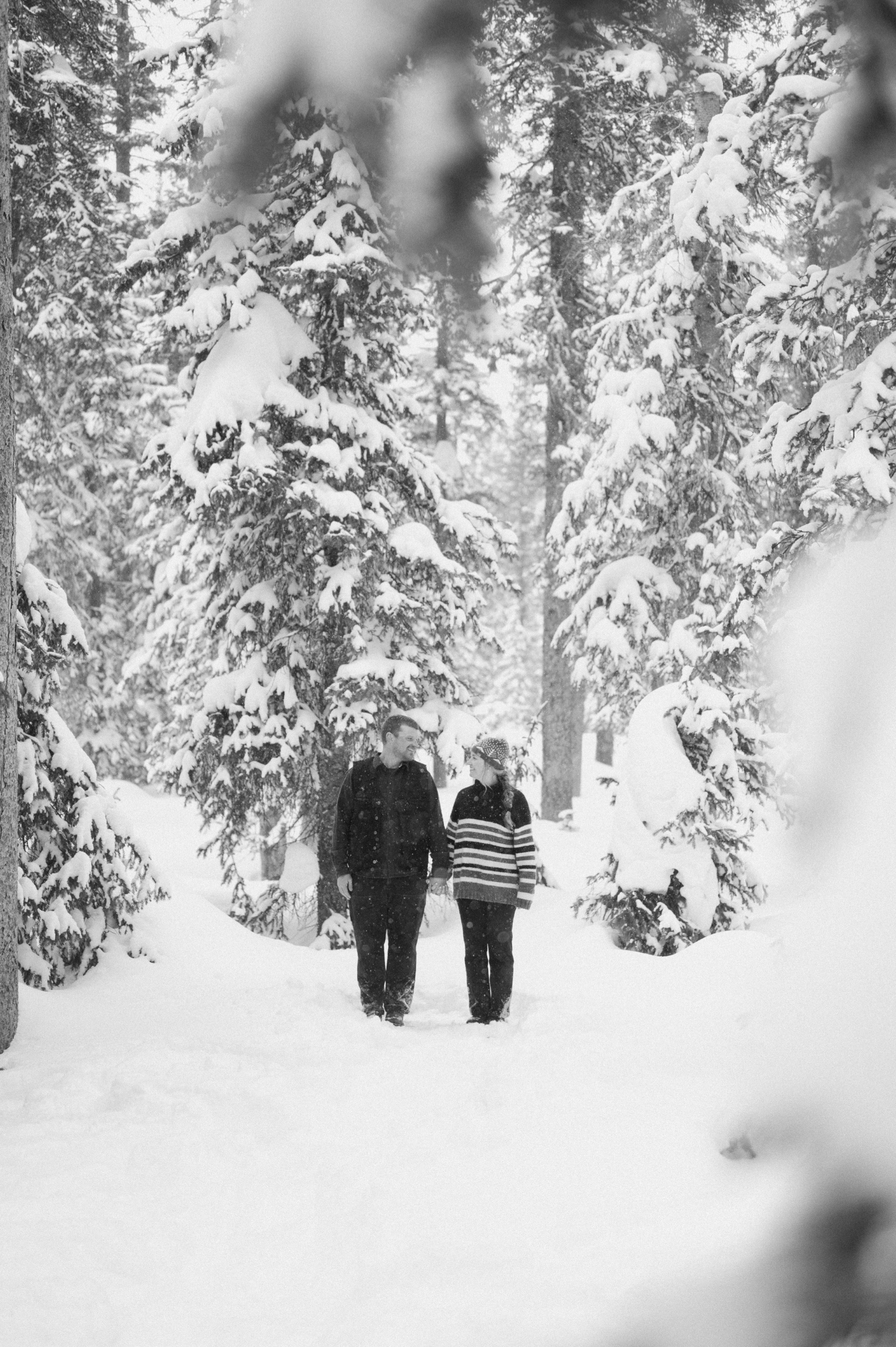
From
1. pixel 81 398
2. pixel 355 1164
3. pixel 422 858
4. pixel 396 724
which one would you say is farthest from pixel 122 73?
pixel 81 398

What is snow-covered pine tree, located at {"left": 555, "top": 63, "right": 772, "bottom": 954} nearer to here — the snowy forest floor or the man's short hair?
the snowy forest floor

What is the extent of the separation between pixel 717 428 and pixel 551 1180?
Answer: 1117 centimetres

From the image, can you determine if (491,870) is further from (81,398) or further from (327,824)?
(81,398)

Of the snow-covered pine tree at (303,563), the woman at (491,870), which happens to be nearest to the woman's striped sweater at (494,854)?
the woman at (491,870)

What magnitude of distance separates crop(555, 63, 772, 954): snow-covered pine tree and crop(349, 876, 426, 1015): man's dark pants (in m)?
3.22

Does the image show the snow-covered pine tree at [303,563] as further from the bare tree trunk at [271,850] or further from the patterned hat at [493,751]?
the patterned hat at [493,751]

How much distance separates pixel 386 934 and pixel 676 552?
332 inches

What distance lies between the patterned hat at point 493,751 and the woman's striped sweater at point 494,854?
0.20 meters

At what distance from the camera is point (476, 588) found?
38.2 ft

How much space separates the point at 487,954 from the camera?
20.7 feet

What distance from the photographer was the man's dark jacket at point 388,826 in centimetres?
618

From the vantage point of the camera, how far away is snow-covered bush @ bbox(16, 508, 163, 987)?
664 centimetres

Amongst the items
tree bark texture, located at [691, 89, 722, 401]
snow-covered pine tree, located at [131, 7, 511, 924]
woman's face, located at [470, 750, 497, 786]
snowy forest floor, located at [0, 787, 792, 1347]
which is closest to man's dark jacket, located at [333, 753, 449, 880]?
woman's face, located at [470, 750, 497, 786]

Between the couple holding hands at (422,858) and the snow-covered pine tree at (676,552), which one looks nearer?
the couple holding hands at (422,858)
